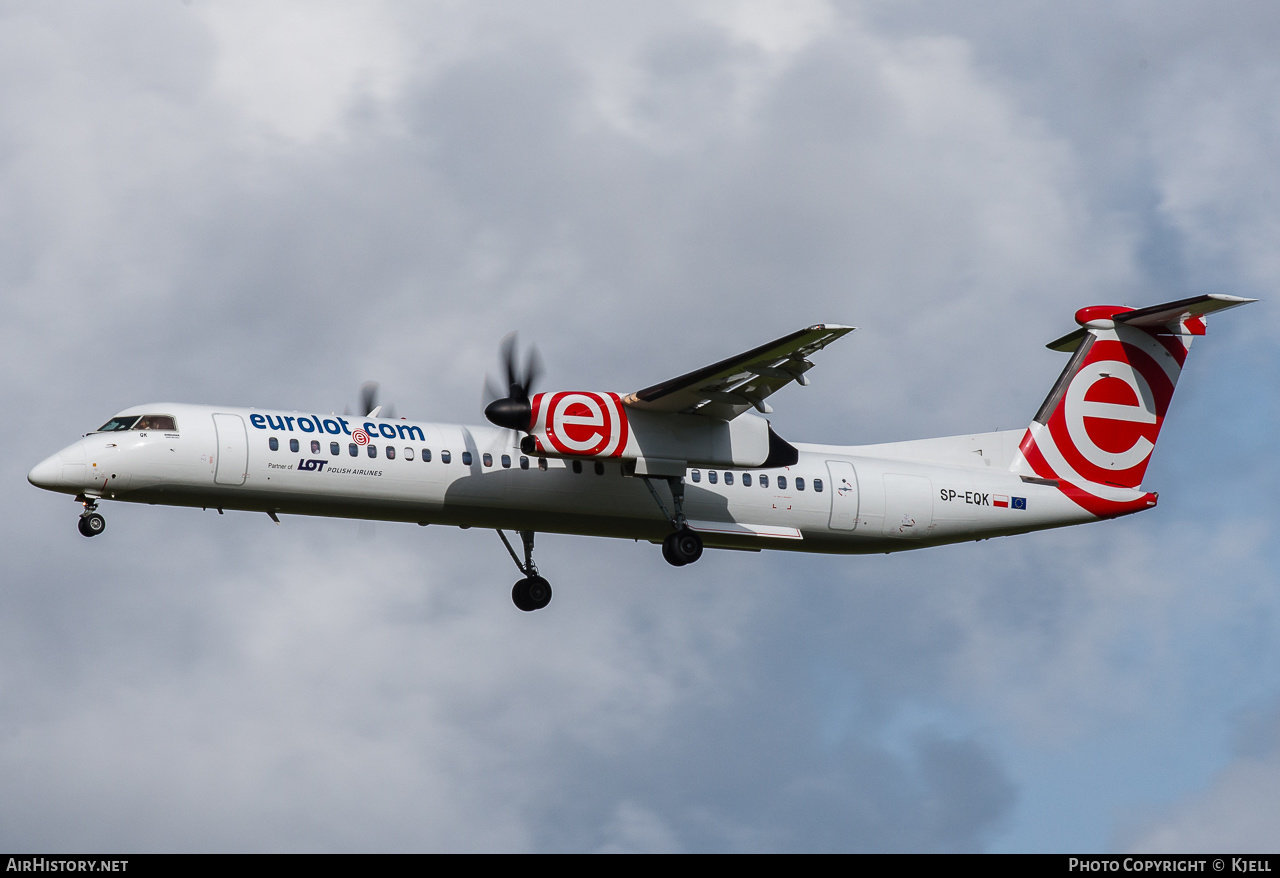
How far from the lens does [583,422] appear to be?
23188 millimetres

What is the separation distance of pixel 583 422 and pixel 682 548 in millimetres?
2520

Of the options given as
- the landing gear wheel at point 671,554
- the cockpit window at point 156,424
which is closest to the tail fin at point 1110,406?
the landing gear wheel at point 671,554

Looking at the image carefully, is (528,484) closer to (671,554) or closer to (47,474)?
(671,554)

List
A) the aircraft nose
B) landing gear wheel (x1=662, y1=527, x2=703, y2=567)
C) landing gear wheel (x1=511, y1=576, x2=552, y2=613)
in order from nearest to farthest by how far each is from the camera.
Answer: the aircraft nose < landing gear wheel (x1=662, y1=527, x2=703, y2=567) < landing gear wheel (x1=511, y1=576, x2=552, y2=613)

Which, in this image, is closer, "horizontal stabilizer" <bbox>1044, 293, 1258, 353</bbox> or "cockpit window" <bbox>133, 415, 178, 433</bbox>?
"cockpit window" <bbox>133, 415, 178, 433</bbox>

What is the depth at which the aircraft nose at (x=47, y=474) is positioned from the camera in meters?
21.2

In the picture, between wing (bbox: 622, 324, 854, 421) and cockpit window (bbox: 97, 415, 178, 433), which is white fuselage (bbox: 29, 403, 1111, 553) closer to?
cockpit window (bbox: 97, 415, 178, 433)

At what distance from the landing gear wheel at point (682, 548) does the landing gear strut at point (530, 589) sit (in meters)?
3.17

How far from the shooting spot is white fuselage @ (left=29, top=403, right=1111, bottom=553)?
71.7ft

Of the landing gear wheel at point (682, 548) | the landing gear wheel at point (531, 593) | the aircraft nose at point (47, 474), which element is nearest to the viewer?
the aircraft nose at point (47, 474)

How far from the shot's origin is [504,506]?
76.9 ft

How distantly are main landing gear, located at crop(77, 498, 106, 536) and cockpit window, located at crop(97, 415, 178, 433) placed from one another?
3.47 feet

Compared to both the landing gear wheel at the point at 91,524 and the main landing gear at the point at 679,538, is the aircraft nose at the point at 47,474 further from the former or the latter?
the main landing gear at the point at 679,538

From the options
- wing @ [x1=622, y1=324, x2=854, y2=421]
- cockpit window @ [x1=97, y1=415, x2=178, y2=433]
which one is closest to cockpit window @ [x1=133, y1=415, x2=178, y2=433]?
cockpit window @ [x1=97, y1=415, x2=178, y2=433]
